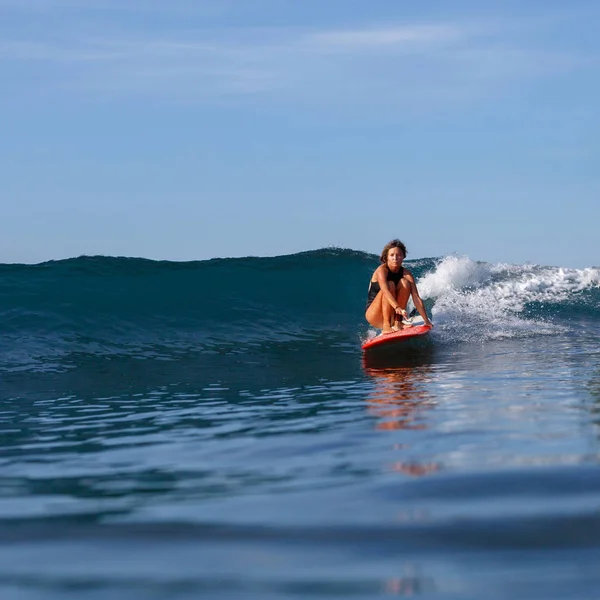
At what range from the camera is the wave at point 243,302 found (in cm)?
1310

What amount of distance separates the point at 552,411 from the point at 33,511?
321 centimetres

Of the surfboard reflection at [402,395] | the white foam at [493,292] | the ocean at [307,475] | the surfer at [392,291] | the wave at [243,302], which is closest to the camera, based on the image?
the ocean at [307,475]

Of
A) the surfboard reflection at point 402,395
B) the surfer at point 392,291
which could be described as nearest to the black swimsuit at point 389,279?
the surfer at point 392,291

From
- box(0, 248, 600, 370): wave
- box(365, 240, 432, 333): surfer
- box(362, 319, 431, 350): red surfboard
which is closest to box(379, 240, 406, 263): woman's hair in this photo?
box(365, 240, 432, 333): surfer

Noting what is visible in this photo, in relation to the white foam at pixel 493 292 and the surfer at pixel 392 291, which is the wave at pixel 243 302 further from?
the surfer at pixel 392 291

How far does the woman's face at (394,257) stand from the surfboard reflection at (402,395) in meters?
1.14

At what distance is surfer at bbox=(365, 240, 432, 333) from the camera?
1059 centimetres

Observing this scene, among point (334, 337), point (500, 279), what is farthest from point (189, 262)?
point (500, 279)

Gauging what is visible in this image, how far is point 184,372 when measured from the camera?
9.91m

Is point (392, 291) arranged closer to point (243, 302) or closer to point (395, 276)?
point (395, 276)

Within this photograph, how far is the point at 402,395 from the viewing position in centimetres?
636

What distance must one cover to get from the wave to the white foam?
1.1 inches

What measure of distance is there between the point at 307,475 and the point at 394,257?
24.1ft

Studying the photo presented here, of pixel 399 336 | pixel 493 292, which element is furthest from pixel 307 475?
pixel 493 292
